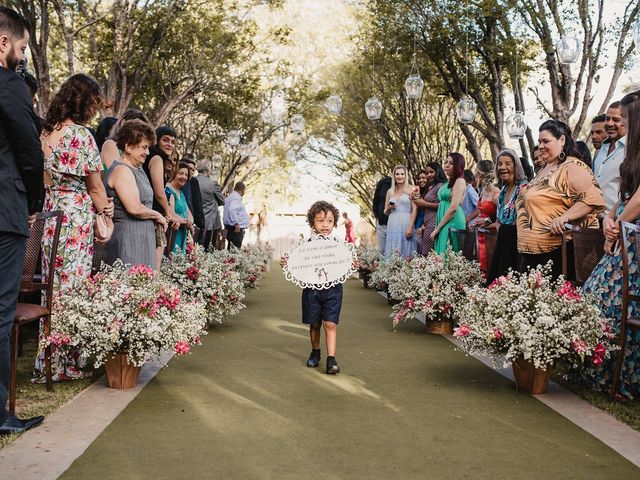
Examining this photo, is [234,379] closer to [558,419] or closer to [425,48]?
[558,419]

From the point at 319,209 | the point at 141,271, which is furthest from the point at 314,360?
the point at 141,271

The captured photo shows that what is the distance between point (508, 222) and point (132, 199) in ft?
12.7

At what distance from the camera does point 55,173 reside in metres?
5.99

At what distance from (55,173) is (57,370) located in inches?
61.1

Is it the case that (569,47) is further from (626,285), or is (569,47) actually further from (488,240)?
(626,285)

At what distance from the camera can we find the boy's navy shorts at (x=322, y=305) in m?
7.00

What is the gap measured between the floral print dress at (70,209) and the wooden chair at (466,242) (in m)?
5.43

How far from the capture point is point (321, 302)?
705 centimetres

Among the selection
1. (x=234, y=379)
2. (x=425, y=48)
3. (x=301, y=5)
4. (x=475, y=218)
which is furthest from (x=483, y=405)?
(x=301, y=5)

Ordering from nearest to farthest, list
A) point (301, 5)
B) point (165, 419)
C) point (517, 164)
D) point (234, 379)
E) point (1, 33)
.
Result: point (1, 33)
point (165, 419)
point (234, 379)
point (517, 164)
point (301, 5)

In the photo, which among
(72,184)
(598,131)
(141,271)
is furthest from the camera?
(598,131)

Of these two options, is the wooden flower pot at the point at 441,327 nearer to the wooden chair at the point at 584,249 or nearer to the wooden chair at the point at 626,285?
the wooden chair at the point at 584,249

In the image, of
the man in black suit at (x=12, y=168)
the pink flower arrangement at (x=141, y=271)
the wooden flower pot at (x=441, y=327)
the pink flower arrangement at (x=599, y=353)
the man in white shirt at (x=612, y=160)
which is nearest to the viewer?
the man in black suit at (x=12, y=168)

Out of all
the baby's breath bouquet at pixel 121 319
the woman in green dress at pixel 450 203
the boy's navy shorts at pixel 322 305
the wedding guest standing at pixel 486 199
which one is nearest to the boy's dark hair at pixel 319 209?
the boy's navy shorts at pixel 322 305
